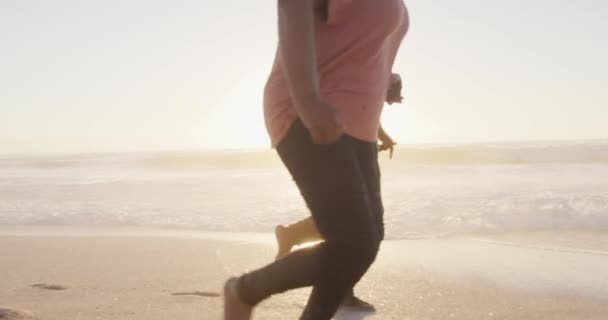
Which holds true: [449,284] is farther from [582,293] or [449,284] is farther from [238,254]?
[238,254]

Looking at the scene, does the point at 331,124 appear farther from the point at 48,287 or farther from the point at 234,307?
the point at 48,287

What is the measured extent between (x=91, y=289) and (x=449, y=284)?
179cm

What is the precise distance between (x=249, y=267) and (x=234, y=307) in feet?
7.37

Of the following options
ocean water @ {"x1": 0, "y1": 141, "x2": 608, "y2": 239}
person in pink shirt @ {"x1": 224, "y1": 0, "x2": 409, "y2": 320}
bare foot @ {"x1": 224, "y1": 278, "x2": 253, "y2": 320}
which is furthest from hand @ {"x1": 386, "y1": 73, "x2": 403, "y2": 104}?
ocean water @ {"x1": 0, "y1": 141, "x2": 608, "y2": 239}

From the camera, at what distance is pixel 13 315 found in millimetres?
2992

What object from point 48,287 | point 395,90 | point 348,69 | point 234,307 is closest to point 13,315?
point 48,287

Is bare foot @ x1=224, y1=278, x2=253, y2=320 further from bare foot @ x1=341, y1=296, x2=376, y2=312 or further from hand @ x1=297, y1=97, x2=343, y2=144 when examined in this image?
bare foot @ x1=341, y1=296, x2=376, y2=312

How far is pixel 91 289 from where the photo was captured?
12.0 feet

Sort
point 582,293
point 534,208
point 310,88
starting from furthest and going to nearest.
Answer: point 534,208 < point 582,293 < point 310,88

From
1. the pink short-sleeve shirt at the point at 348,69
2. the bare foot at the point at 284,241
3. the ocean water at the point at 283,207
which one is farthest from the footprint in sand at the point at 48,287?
the ocean water at the point at 283,207

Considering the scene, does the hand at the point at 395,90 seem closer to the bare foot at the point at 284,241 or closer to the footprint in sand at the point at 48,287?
the bare foot at the point at 284,241

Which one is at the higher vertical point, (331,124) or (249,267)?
(331,124)

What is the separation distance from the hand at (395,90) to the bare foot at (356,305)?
1036 millimetres

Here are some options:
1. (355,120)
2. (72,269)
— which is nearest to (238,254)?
(72,269)
